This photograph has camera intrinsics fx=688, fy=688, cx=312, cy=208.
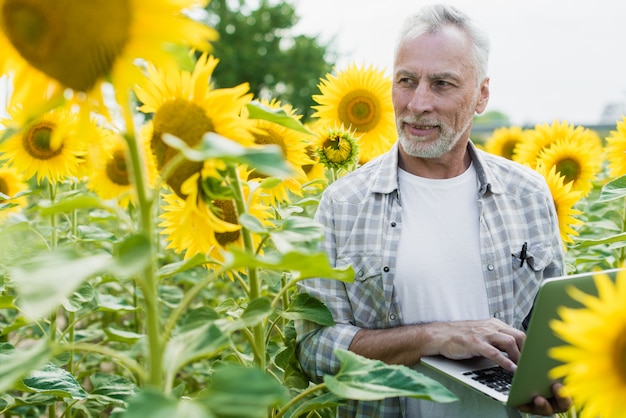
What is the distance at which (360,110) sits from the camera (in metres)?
2.68

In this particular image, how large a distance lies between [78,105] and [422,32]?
138cm

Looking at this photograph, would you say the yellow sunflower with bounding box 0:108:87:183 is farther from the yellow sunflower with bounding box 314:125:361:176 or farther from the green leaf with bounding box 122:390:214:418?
the green leaf with bounding box 122:390:214:418

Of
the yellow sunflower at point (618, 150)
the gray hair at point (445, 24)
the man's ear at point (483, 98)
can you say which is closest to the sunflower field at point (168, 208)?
the gray hair at point (445, 24)

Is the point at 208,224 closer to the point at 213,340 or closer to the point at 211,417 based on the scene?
the point at 213,340

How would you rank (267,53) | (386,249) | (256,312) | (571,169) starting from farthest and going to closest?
(267,53) < (571,169) < (386,249) < (256,312)

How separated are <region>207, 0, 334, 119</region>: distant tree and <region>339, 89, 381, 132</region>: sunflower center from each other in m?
15.6

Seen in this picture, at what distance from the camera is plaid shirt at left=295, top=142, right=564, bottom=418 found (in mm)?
1860

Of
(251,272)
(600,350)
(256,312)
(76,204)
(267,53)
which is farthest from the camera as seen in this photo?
(267,53)

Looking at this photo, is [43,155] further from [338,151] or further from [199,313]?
[199,313]

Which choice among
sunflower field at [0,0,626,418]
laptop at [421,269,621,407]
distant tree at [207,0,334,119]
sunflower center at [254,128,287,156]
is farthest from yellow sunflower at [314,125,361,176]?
distant tree at [207,0,334,119]

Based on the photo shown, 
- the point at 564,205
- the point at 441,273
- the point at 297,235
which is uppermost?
the point at 564,205

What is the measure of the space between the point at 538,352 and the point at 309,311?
432 millimetres

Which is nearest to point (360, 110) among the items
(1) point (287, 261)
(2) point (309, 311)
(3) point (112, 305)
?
(3) point (112, 305)

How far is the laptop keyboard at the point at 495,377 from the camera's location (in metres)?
1.49
